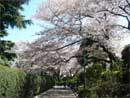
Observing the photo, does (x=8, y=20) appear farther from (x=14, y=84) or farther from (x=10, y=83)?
(x=10, y=83)

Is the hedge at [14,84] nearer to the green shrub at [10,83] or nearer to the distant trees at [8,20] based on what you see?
the green shrub at [10,83]

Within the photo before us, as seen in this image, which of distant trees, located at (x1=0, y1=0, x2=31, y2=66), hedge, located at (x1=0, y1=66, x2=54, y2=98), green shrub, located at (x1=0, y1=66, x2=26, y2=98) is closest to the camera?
green shrub, located at (x1=0, y1=66, x2=26, y2=98)

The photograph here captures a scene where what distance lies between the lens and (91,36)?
95.8 feet

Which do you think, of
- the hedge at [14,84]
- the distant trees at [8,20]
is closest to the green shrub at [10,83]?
the hedge at [14,84]

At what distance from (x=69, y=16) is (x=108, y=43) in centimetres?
407

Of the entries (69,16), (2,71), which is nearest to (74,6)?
(69,16)

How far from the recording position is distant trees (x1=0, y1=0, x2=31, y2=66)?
78.0 ft

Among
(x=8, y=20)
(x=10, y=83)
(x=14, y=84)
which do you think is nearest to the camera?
(x=10, y=83)

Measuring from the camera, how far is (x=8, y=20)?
2403 cm

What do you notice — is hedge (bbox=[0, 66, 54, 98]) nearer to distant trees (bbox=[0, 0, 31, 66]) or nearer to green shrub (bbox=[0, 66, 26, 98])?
green shrub (bbox=[0, 66, 26, 98])

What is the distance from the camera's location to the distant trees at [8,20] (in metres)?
23.8

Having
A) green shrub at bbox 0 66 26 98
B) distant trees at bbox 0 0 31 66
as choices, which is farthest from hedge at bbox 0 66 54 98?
distant trees at bbox 0 0 31 66

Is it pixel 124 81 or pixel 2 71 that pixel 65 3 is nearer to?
pixel 124 81


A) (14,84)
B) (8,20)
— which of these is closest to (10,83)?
(14,84)
